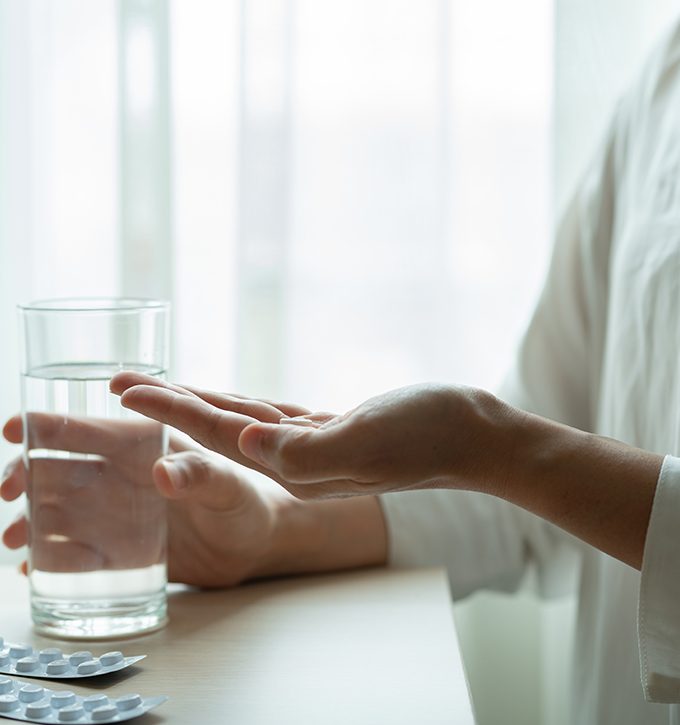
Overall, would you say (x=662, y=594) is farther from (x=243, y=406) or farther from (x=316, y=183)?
(x=316, y=183)

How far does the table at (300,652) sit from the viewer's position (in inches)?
21.7

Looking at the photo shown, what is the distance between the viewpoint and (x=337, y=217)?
118cm

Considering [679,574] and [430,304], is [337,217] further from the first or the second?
[679,574]

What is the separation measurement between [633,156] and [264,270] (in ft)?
1.45

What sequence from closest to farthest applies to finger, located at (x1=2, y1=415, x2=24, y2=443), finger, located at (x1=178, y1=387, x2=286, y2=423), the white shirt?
1. finger, located at (x1=178, y1=387, x2=286, y2=423)
2. finger, located at (x1=2, y1=415, x2=24, y2=443)
3. the white shirt

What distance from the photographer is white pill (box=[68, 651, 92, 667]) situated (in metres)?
0.60

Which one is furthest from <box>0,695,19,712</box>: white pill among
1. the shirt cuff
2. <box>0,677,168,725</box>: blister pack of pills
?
the shirt cuff

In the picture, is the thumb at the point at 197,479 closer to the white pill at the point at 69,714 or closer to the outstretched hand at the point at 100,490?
the outstretched hand at the point at 100,490

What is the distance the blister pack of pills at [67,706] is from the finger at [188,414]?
141 millimetres

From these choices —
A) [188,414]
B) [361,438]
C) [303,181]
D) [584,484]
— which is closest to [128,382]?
[188,414]

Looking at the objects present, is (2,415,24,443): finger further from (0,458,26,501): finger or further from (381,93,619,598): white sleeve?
(381,93,619,598): white sleeve

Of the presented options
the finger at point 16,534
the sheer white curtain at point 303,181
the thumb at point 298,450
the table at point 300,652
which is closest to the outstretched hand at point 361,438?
the thumb at point 298,450

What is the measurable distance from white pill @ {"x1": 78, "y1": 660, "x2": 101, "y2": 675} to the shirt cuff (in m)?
0.31

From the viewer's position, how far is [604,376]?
37.0 inches
